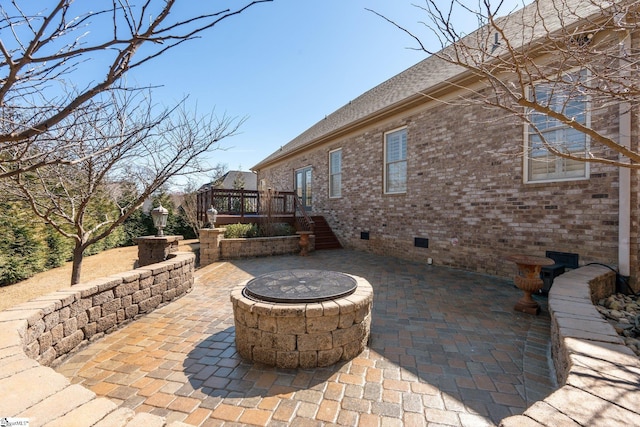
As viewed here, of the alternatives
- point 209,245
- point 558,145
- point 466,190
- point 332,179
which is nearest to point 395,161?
point 466,190

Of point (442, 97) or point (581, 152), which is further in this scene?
point (442, 97)

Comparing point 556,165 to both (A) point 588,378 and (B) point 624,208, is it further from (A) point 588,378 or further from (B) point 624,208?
(A) point 588,378

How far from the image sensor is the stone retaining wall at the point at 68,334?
4.12 ft

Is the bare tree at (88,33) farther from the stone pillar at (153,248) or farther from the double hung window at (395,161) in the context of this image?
the double hung window at (395,161)

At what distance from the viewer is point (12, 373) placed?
1.56 metres

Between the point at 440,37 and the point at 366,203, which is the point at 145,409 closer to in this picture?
the point at 440,37

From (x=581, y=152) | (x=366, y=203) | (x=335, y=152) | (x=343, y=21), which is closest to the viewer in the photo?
(x=581, y=152)

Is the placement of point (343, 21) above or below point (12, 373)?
above

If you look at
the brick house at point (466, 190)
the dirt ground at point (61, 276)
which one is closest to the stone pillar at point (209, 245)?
the dirt ground at point (61, 276)

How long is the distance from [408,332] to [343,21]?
18.6 feet

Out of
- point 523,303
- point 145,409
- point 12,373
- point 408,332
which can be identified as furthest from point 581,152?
point 12,373

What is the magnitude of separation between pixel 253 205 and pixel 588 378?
10882 millimetres

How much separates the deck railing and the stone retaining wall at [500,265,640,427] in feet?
26.0

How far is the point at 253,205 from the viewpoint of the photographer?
11391 millimetres
